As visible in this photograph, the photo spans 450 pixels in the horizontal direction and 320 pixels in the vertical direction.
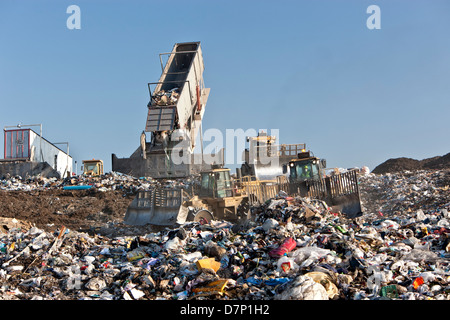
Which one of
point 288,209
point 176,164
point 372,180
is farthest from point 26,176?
point 288,209

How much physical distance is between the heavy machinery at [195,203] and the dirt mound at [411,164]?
13410 mm

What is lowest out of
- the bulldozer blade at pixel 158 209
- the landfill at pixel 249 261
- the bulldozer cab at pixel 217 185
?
the landfill at pixel 249 261

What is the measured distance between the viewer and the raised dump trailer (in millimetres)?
19266

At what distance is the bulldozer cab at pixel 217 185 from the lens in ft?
42.6

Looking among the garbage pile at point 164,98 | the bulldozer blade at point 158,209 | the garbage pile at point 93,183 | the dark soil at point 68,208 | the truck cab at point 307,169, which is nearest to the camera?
the bulldozer blade at point 158,209

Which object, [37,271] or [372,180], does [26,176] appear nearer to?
[372,180]

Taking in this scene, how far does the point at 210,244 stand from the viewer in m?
7.72

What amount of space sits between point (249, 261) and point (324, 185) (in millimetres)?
6900

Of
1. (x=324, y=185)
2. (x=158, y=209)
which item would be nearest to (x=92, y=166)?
(x=158, y=209)

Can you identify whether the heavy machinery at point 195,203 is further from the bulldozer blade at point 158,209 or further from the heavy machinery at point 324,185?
the heavy machinery at point 324,185

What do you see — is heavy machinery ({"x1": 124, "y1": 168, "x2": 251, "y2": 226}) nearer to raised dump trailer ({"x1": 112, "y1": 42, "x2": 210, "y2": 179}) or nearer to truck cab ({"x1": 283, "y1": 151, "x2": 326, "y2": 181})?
truck cab ({"x1": 283, "y1": 151, "x2": 326, "y2": 181})

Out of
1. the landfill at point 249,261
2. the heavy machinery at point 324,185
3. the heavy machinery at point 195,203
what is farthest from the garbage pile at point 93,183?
the landfill at point 249,261
